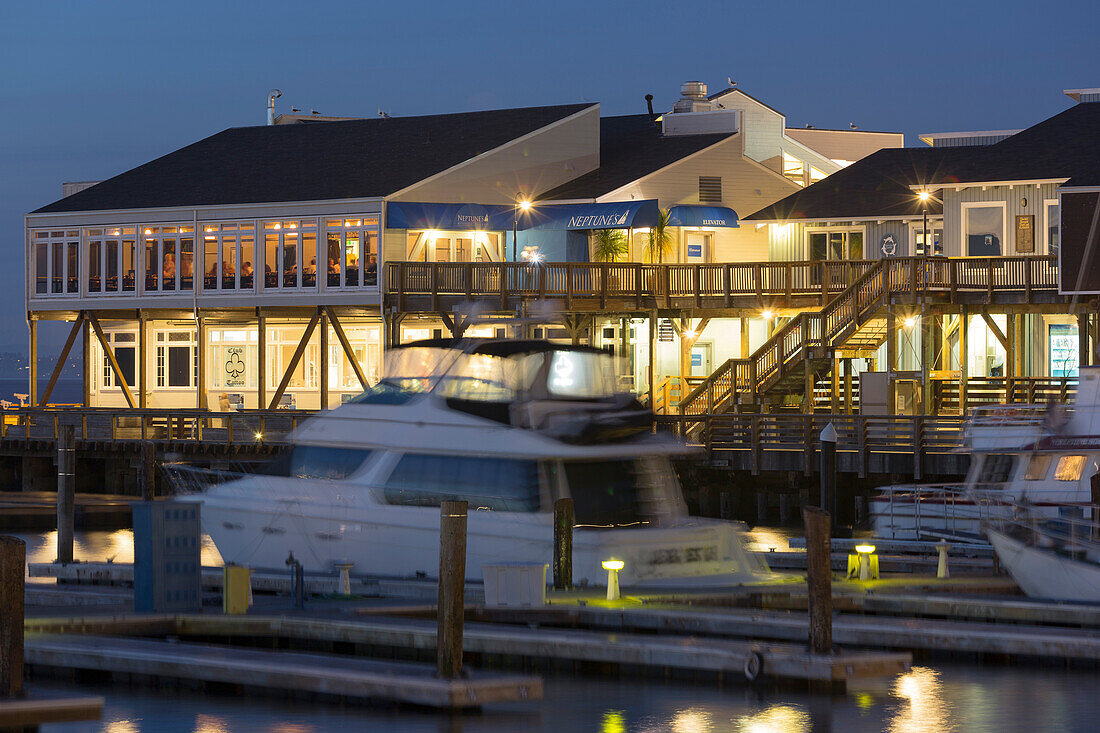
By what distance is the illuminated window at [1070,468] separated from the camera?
24.3 meters

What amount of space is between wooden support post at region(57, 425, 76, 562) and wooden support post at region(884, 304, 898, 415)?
58.5ft

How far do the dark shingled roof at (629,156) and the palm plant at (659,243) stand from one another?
172 cm

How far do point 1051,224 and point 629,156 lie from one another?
13872mm

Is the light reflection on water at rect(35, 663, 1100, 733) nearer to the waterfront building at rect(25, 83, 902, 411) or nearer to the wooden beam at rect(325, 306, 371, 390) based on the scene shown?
the waterfront building at rect(25, 83, 902, 411)

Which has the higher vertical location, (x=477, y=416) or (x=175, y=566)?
(x=477, y=416)

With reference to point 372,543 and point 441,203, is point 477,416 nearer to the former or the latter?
point 372,543

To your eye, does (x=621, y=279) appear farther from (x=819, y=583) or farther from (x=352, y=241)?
(x=819, y=583)

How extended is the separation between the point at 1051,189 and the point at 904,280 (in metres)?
5.21

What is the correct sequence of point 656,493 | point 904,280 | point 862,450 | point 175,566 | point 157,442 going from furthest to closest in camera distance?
point 157,442 < point 904,280 < point 862,450 < point 656,493 < point 175,566

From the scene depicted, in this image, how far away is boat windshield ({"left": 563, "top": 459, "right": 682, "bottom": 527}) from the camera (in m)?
21.5

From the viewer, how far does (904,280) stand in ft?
128

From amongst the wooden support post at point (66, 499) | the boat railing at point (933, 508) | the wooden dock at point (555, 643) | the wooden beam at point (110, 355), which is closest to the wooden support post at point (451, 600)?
the wooden dock at point (555, 643)

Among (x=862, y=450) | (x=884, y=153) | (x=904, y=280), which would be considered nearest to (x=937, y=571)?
(x=862, y=450)

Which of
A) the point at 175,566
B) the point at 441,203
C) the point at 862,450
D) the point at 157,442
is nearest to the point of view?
the point at 175,566
